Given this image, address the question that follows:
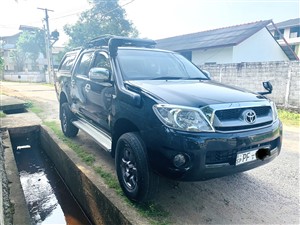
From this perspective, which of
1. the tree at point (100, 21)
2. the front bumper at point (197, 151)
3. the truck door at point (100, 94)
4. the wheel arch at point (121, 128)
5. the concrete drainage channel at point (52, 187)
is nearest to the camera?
the front bumper at point (197, 151)

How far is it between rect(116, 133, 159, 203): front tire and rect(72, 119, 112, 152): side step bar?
16.5 inches

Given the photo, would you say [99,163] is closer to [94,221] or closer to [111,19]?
[94,221]

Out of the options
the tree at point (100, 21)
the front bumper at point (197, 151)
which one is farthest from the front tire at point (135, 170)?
the tree at point (100, 21)

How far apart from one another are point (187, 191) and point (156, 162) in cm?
111

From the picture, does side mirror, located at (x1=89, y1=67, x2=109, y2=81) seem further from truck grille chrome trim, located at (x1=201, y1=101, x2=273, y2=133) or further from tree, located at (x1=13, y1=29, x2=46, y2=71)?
tree, located at (x1=13, y1=29, x2=46, y2=71)

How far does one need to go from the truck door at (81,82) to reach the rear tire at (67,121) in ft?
0.88

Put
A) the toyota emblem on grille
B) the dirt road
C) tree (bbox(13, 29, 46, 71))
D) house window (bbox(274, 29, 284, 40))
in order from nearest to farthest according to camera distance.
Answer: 1. the toyota emblem on grille
2. the dirt road
3. house window (bbox(274, 29, 284, 40))
4. tree (bbox(13, 29, 46, 71))

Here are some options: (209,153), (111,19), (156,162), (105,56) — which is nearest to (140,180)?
(156,162)

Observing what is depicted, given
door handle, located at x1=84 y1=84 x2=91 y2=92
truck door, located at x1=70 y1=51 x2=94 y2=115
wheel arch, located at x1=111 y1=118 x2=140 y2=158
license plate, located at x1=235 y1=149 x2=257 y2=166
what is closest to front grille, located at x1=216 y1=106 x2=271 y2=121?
license plate, located at x1=235 y1=149 x2=257 y2=166

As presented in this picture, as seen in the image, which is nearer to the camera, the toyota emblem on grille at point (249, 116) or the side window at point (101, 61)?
the toyota emblem on grille at point (249, 116)

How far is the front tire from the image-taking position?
246cm

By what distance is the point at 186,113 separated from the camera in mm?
2281

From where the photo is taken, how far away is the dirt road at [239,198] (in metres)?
2.68

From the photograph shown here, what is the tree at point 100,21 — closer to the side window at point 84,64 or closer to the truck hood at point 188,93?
the side window at point 84,64
